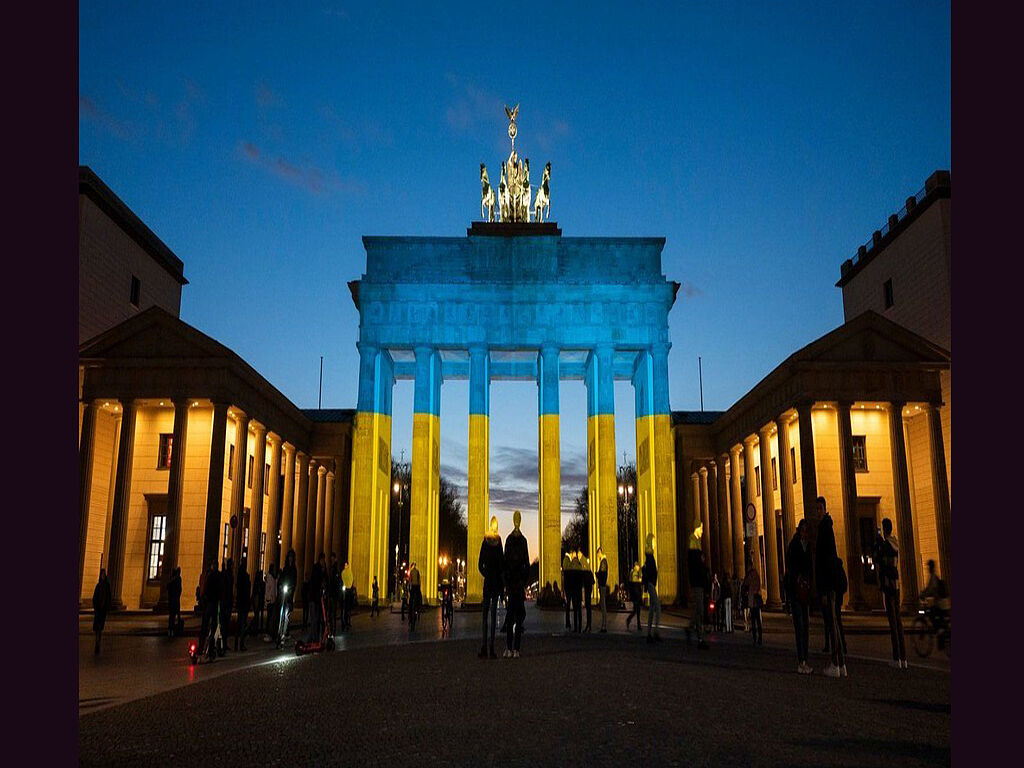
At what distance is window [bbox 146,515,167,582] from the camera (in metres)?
37.8

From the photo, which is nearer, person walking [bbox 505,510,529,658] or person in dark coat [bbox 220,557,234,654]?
person walking [bbox 505,510,529,658]

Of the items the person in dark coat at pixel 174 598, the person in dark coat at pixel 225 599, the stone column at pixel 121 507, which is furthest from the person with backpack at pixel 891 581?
the stone column at pixel 121 507

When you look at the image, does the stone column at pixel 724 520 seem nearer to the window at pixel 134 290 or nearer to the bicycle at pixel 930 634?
the bicycle at pixel 930 634

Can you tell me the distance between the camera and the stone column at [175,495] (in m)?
32.6

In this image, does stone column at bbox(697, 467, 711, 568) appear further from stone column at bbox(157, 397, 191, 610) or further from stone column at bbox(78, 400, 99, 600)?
stone column at bbox(78, 400, 99, 600)

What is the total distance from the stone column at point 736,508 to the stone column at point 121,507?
3018cm

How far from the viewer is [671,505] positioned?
167ft

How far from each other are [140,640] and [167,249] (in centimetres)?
3320

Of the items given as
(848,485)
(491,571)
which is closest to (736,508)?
(848,485)

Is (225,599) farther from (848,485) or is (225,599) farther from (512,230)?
(512,230)

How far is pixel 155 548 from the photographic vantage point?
3838 cm

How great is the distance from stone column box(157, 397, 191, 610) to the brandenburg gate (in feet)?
56.5

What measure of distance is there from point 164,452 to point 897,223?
3751cm

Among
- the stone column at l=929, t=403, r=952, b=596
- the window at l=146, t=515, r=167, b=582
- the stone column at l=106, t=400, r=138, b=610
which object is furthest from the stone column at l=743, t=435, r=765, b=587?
the stone column at l=106, t=400, r=138, b=610
